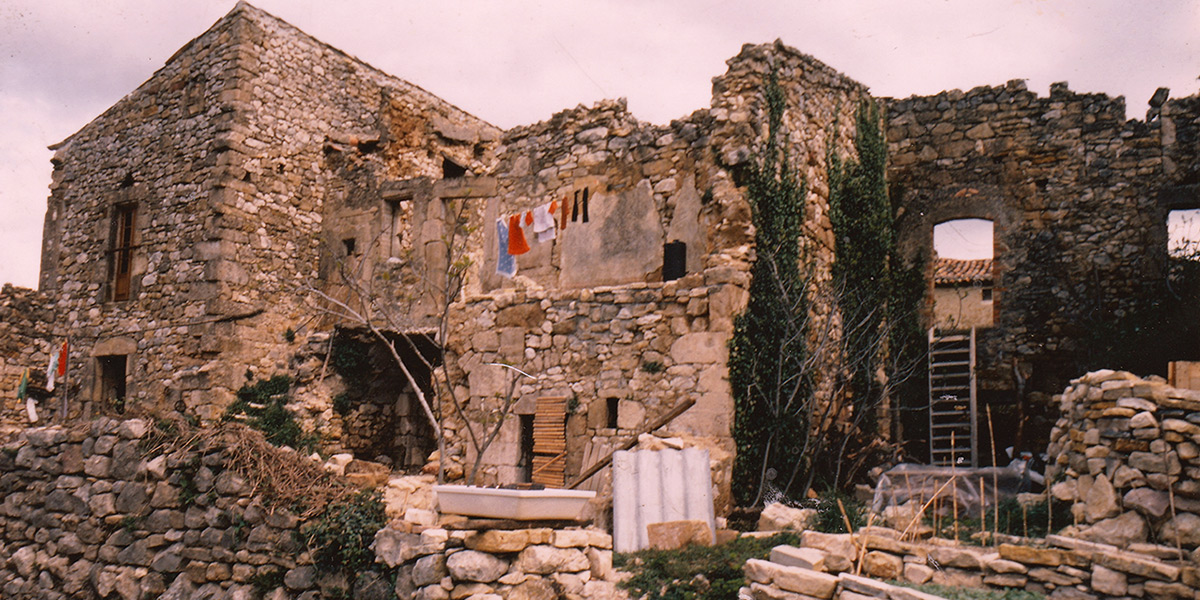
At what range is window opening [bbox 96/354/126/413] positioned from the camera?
1534 centimetres

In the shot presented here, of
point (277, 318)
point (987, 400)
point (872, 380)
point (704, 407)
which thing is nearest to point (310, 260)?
point (277, 318)

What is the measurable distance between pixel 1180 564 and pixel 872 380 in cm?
553

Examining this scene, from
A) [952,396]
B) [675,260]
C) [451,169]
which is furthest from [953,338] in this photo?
[451,169]

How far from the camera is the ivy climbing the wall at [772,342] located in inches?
354

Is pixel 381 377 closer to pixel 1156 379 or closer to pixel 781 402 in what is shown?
pixel 781 402

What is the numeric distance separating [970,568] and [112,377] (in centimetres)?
1545

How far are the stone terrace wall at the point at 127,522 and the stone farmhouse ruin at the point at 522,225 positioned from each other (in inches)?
129

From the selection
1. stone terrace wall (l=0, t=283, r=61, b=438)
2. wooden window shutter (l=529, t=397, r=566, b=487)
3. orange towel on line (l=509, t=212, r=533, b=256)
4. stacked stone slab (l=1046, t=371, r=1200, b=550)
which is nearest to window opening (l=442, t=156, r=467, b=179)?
orange towel on line (l=509, t=212, r=533, b=256)

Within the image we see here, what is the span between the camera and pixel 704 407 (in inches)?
348

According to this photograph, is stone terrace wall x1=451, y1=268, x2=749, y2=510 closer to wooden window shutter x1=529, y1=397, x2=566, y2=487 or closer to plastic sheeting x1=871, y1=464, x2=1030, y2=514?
wooden window shutter x1=529, y1=397, x2=566, y2=487

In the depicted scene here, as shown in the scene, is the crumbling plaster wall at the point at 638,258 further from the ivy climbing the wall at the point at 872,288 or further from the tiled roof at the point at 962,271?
the tiled roof at the point at 962,271

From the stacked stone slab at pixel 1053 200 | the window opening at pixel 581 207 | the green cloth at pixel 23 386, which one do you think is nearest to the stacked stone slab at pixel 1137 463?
the stacked stone slab at pixel 1053 200

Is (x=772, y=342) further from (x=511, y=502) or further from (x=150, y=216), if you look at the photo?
(x=150, y=216)

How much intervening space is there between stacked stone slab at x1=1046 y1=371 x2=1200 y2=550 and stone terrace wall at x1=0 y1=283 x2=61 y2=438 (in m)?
17.7
